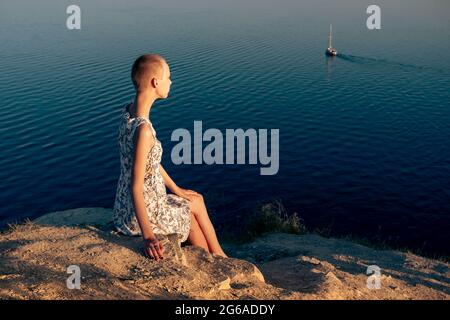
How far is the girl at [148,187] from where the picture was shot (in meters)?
6.21

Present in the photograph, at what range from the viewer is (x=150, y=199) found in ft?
22.7

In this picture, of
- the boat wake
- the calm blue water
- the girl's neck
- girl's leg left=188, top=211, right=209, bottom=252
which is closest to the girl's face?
the girl's neck

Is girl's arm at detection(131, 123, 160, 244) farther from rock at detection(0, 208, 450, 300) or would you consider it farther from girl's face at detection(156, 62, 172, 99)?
rock at detection(0, 208, 450, 300)

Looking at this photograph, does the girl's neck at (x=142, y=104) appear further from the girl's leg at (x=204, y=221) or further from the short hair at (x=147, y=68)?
the girl's leg at (x=204, y=221)

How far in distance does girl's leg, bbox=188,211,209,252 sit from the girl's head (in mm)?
2418

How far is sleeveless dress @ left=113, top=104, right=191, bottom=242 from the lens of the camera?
21.6 ft

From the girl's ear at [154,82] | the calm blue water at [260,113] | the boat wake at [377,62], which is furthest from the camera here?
the boat wake at [377,62]

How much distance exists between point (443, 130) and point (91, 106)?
25.6 meters

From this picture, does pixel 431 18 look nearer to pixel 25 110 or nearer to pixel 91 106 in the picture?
pixel 91 106

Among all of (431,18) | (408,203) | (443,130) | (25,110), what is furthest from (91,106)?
(431,18)

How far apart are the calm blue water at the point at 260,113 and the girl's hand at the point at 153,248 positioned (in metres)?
15.3

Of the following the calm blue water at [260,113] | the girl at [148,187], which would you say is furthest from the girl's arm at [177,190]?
the calm blue water at [260,113]

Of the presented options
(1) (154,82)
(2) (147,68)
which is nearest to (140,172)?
(1) (154,82)
